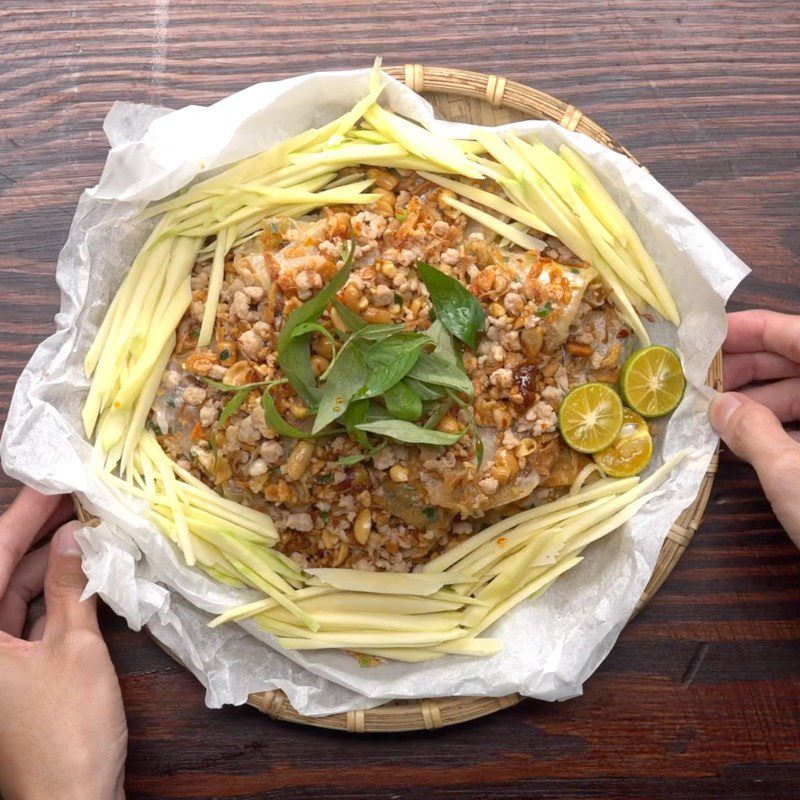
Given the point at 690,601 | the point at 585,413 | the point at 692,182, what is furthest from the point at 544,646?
the point at 692,182

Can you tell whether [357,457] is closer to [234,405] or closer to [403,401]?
[403,401]

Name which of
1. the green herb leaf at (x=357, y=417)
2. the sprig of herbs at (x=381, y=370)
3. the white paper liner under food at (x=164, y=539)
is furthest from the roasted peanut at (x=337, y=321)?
the white paper liner under food at (x=164, y=539)

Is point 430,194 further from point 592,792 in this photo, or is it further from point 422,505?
point 592,792

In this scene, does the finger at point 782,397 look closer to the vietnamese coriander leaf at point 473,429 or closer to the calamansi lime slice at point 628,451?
the calamansi lime slice at point 628,451

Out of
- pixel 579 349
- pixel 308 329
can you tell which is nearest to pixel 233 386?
pixel 308 329

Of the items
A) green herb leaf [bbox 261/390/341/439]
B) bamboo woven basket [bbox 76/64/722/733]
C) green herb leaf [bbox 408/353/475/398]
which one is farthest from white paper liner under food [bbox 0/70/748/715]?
green herb leaf [bbox 408/353/475/398]

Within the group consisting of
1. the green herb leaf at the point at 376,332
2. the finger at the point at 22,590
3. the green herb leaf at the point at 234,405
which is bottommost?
the finger at the point at 22,590
